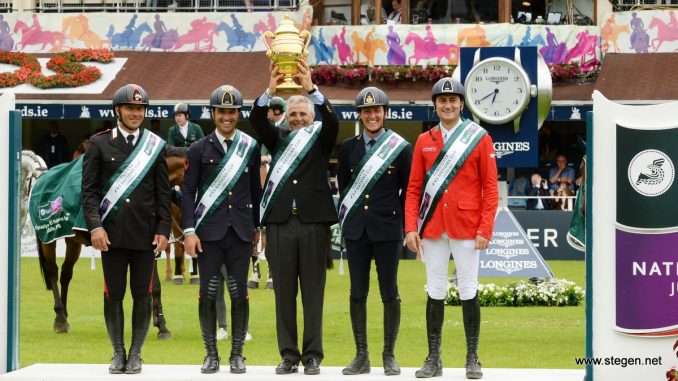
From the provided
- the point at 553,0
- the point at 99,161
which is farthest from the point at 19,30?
the point at 99,161

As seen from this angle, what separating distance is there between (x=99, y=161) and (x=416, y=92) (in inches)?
858

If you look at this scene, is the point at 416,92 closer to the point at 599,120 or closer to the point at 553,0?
Result: the point at 553,0

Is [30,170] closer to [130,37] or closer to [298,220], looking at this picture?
[298,220]

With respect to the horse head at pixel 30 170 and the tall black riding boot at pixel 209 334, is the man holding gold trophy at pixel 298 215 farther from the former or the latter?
the horse head at pixel 30 170

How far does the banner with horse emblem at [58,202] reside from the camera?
15.5 m

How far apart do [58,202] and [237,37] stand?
1990cm

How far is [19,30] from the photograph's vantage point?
1426 inches

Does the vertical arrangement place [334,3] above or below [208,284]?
above

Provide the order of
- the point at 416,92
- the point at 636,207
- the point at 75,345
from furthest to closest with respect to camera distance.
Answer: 1. the point at 416,92
2. the point at 75,345
3. the point at 636,207

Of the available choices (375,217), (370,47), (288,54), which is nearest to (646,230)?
(375,217)

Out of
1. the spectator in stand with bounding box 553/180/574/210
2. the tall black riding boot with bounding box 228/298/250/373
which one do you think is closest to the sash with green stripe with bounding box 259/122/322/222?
the tall black riding boot with bounding box 228/298/250/373

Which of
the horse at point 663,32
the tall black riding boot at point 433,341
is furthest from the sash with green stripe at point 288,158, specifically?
the horse at point 663,32

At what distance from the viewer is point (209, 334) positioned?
11.5 meters

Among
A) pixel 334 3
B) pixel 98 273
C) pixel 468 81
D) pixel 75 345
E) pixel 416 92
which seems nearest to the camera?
pixel 75 345
